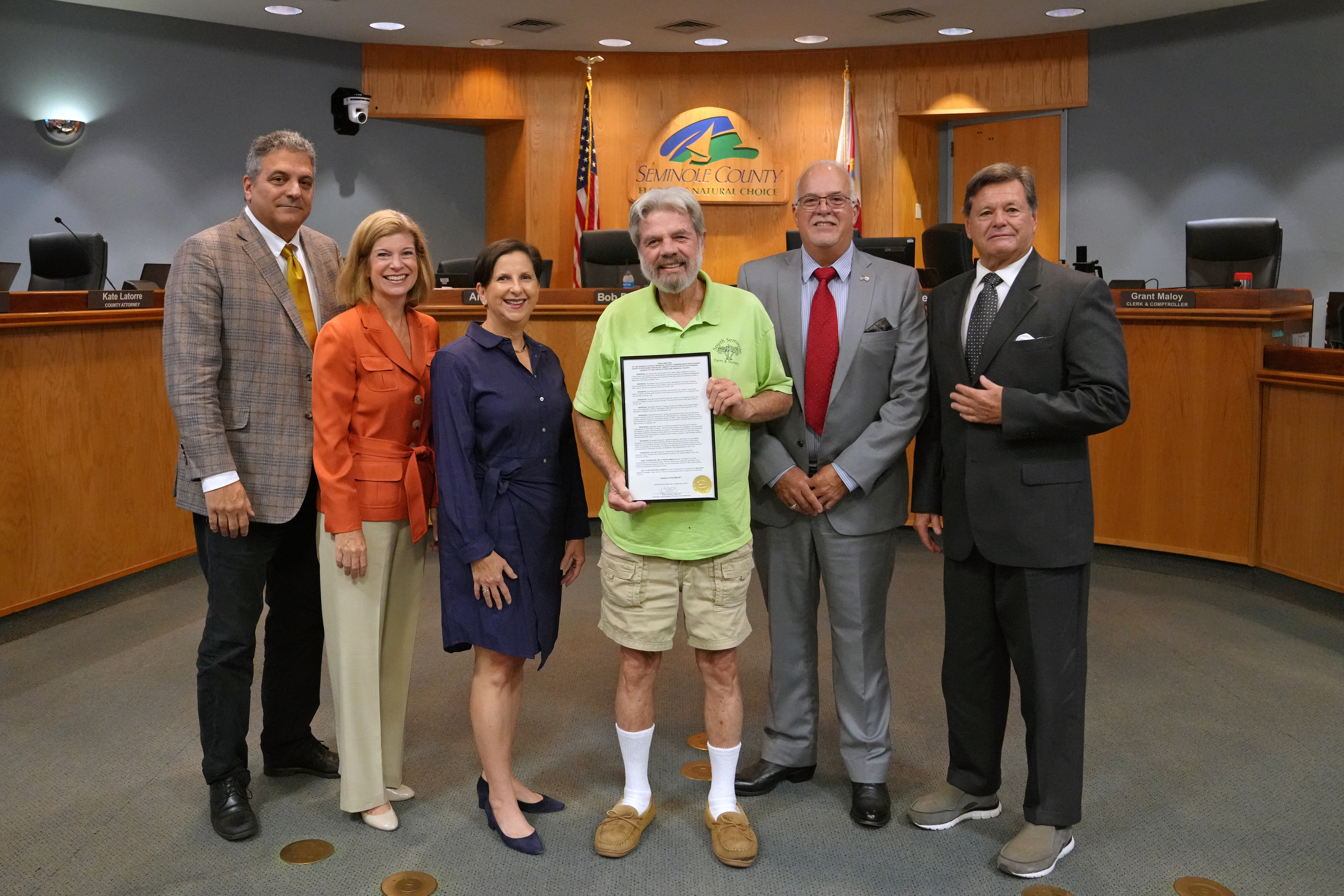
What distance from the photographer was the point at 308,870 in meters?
2.49

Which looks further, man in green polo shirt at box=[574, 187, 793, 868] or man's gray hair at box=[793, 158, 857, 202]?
man's gray hair at box=[793, 158, 857, 202]

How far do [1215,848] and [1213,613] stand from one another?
2.18m

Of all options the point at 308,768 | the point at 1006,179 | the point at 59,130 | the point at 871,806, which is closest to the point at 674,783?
the point at 871,806

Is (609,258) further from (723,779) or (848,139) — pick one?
(723,779)

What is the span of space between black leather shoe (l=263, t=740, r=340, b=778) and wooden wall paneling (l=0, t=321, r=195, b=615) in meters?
1.87

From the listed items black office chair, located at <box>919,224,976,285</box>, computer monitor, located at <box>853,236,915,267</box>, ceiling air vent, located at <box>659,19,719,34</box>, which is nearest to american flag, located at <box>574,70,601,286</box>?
ceiling air vent, located at <box>659,19,719,34</box>

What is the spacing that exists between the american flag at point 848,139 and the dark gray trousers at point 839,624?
23.2 ft

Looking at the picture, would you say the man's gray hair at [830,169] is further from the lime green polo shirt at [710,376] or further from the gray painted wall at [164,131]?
the gray painted wall at [164,131]

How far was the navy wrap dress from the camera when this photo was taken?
2.46m

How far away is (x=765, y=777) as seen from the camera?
2898 mm

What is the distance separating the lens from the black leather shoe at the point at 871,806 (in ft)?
8.86

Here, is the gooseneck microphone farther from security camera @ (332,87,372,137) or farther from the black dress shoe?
the black dress shoe

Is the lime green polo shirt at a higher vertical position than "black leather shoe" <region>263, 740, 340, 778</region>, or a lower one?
higher

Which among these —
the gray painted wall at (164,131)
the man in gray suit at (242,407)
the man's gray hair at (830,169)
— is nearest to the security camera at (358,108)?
the gray painted wall at (164,131)
